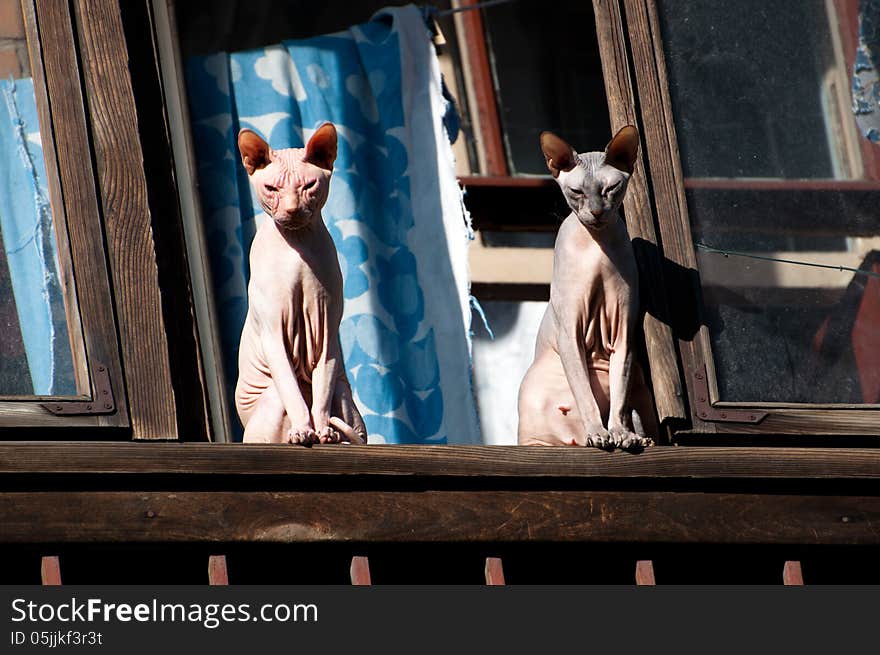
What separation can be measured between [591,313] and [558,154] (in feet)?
1.75

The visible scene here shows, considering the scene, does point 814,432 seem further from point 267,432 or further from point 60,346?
point 60,346

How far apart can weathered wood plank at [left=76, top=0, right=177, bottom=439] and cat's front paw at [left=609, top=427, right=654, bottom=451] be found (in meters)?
1.36

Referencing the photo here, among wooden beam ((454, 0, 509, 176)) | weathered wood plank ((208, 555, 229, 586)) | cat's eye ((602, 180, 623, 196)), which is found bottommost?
weathered wood plank ((208, 555, 229, 586))

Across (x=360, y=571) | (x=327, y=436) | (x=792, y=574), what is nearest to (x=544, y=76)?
(x=327, y=436)

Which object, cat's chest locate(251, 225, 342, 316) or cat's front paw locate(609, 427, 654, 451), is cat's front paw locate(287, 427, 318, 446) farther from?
cat's front paw locate(609, 427, 654, 451)

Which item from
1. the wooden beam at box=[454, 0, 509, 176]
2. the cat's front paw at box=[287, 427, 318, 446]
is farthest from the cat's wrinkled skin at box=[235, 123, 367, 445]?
the wooden beam at box=[454, 0, 509, 176]

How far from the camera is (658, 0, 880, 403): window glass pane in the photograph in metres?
6.74

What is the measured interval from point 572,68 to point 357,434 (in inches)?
137

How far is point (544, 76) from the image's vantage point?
30.3 feet

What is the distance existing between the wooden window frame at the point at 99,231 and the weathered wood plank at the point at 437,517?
394 millimetres

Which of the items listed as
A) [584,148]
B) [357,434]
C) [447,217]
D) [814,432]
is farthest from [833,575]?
[584,148]

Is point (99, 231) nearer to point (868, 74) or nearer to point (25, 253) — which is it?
point (25, 253)

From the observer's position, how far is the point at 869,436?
21.3 ft

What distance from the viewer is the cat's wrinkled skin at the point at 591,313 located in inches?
252
